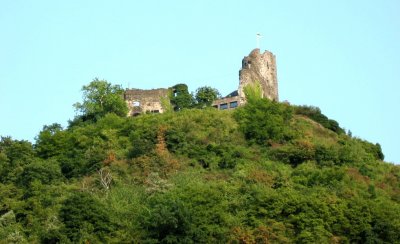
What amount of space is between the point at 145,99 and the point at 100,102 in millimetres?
2513

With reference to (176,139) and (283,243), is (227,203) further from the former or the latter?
(176,139)

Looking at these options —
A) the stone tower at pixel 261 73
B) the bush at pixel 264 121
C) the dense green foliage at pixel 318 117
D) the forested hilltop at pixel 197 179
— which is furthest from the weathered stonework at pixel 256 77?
the bush at pixel 264 121

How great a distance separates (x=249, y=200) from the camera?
5259 centimetres

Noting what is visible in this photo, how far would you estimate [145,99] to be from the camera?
67500 millimetres

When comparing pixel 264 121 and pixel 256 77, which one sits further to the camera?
pixel 256 77

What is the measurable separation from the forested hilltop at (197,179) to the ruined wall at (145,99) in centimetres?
83

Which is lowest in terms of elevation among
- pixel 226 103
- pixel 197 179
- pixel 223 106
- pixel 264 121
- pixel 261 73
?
pixel 197 179

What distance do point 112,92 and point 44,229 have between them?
18.0 metres

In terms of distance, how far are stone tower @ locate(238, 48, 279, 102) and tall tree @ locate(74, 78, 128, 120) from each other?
658cm

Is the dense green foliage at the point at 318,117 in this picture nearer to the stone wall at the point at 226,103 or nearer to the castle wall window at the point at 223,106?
the stone wall at the point at 226,103

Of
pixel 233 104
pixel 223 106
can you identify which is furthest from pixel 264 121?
pixel 223 106

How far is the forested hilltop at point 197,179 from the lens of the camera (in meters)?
50.3

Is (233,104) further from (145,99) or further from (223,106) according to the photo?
(145,99)

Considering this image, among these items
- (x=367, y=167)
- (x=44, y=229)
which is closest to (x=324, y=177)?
(x=367, y=167)
